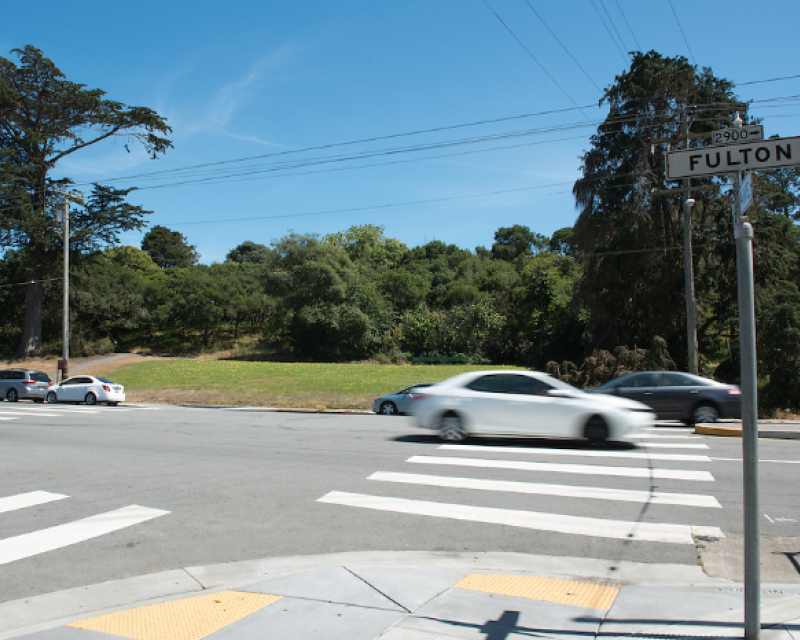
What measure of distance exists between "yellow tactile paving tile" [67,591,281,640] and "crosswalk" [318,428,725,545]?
296cm

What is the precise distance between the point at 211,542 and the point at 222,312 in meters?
58.5

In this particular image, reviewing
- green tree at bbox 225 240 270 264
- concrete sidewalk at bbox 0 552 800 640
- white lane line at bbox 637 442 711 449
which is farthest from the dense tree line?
green tree at bbox 225 240 270 264

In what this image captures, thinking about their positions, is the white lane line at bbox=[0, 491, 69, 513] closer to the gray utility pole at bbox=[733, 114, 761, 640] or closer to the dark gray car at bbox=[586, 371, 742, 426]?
the gray utility pole at bbox=[733, 114, 761, 640]

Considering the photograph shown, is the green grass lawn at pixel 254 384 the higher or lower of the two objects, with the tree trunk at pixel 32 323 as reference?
lower

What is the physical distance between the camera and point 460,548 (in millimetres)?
6277

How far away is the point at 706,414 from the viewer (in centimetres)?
1639

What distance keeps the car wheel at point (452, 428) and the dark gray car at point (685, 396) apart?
7027 mm

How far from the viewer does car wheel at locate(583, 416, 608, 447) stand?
459 inches

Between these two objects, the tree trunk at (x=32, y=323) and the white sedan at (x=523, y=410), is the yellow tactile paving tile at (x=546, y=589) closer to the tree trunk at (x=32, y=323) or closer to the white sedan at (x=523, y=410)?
the white sedan at (x=523, y=410)

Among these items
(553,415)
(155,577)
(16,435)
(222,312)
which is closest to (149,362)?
(222,312)

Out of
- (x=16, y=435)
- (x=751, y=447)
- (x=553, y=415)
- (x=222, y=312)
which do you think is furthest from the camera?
(x=222, y=312)

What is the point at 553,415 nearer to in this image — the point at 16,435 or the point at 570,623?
the point at 570,623

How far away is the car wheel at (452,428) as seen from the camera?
41.2 ft

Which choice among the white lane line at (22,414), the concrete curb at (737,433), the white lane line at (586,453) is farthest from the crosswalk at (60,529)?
the white lane line at (22,414)
